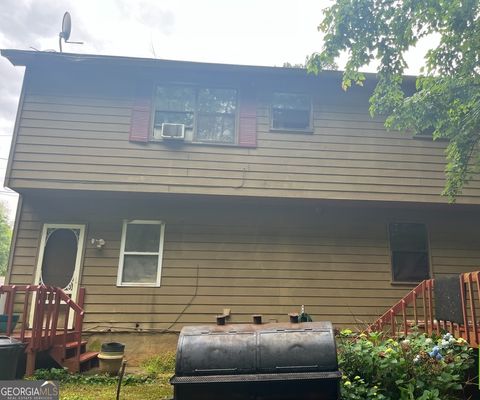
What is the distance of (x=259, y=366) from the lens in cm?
310

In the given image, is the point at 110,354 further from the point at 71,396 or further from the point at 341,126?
the point at 341,126

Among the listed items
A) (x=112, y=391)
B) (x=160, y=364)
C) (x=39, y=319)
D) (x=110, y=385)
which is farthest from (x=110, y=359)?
(x=39, y=319)

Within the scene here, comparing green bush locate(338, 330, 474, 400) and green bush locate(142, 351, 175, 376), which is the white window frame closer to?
green bush locate(142, 351, 175, 376)

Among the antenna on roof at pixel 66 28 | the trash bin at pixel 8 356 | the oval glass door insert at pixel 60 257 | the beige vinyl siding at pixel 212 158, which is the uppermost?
the antenna on roof at pixel 66 28

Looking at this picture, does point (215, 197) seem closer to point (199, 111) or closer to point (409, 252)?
point (199, 111)

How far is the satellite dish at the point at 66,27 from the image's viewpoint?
814 cm

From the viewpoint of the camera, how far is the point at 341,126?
775cm

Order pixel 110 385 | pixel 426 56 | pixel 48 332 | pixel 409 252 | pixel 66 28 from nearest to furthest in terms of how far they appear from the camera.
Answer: pixel 110 385
pixel 48 332
pixel 426 56
pixel 409 252
pixel 66 28

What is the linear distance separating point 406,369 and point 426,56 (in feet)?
15.7

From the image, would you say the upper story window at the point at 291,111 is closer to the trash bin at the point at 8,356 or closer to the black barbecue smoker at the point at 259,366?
the black barbecue smoker at the point at 259,366

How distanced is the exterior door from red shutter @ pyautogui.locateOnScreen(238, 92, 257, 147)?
3.61 m

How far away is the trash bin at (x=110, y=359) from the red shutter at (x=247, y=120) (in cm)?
422

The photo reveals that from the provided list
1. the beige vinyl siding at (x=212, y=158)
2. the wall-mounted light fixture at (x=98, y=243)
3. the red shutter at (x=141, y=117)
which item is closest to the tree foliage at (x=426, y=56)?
the beige vinyl siding at (x=212, y=158)

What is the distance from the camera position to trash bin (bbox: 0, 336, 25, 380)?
4227mm
